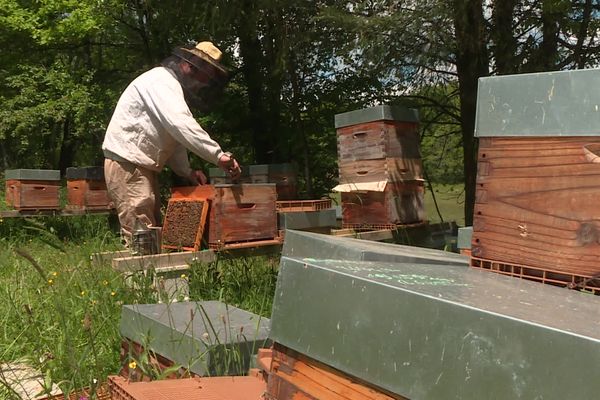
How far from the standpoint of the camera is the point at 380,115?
4660 mm

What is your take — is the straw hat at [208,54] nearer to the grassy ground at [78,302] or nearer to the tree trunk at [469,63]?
the grassy ground at [78,302]

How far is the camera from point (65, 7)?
41.3 ft

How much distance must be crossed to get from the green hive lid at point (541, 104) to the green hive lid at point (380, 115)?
287 cm

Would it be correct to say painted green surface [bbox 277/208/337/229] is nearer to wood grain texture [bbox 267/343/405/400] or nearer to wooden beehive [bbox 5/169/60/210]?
wood grain texture [bbox 267/343/405/400]

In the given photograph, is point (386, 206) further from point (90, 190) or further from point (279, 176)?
point (90, 190)

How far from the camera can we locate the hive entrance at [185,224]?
3.47 meters

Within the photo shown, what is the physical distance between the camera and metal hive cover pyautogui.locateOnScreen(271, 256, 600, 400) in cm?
92

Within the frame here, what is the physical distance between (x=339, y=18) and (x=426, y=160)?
17.9 ft

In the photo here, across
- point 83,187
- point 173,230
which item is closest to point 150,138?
point 173,230

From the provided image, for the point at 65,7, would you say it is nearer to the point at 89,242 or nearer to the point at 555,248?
the point at 89,242

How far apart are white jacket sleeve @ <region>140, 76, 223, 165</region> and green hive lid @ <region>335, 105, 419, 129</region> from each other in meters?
1.53

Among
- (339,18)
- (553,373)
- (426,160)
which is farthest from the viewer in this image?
(426,160)

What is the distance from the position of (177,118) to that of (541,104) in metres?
2.47

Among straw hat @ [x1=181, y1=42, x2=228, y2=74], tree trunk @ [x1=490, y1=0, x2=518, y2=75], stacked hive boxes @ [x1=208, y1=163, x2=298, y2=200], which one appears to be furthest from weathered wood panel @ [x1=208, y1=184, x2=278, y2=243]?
tree trunk @ [x1=490, y1=0, x2=518, y2=75]
